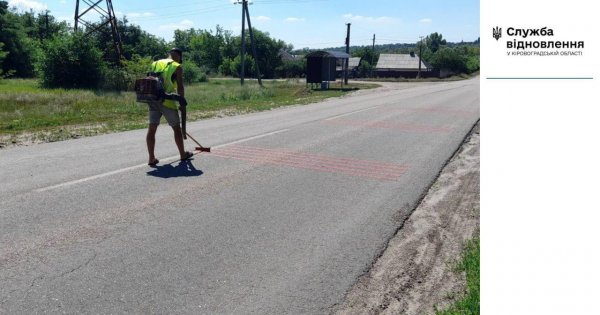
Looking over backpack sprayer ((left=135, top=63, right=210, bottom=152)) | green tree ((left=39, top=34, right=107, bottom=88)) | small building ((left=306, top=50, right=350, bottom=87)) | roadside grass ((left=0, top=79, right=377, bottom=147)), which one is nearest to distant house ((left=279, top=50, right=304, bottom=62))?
small building ((left=306, top=50, right=350, bottom=87))

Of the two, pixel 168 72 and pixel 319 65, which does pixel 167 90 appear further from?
pixel 319 65

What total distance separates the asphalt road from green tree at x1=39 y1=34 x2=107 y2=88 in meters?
23.1

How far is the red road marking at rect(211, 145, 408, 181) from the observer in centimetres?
736

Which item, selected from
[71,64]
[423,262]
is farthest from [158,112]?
[71,64]

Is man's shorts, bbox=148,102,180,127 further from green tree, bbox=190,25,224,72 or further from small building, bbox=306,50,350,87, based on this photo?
green tree, bbox=190,25,224,72

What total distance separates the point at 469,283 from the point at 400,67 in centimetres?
8038

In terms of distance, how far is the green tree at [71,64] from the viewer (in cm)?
2928

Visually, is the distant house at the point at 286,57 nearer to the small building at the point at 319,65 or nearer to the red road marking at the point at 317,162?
the small building at the point at 319,65

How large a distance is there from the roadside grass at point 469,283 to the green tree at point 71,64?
3049 cm

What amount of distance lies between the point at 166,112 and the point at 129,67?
27613mm

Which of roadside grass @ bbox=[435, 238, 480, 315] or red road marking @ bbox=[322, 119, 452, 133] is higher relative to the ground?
red road marking @ bbox=[322, 119, 452, 133]

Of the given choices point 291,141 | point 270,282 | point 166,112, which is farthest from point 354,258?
point 291,141

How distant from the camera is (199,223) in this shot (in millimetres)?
4812

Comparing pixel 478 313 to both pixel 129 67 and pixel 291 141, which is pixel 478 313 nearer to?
pixel 291 141
